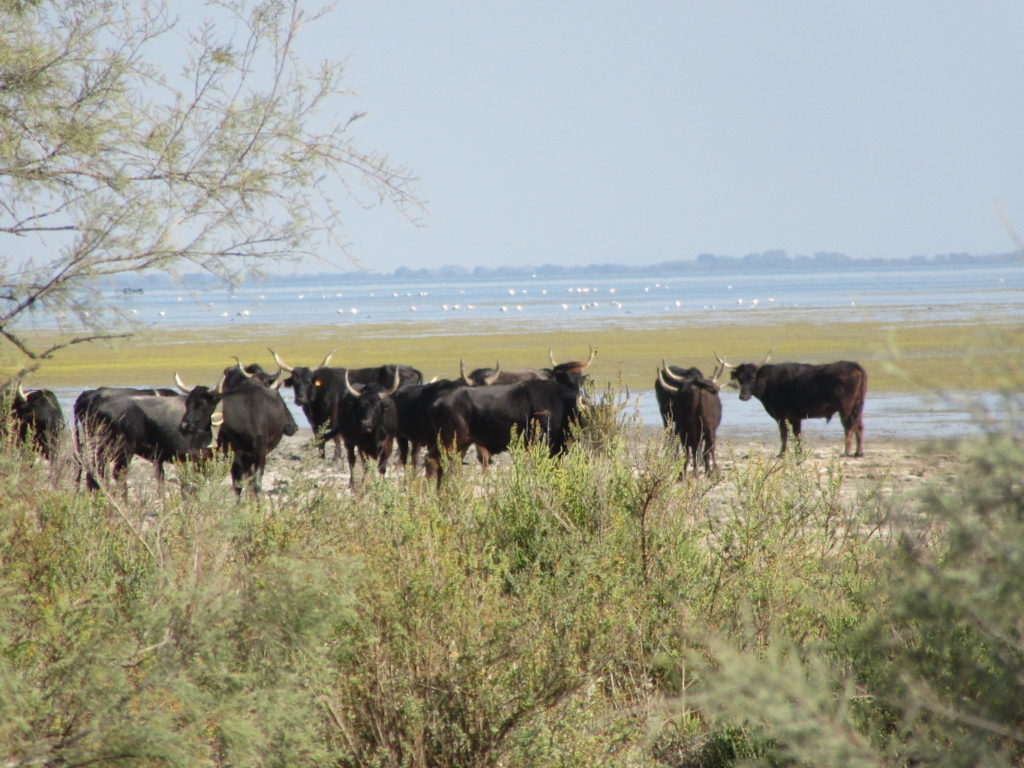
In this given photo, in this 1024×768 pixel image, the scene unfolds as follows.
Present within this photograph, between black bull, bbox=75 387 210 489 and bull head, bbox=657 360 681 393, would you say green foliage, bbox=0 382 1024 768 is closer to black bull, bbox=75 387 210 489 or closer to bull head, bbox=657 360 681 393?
black bull, bbox=75 387 210 489

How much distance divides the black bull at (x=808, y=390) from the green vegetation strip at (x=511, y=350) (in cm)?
708

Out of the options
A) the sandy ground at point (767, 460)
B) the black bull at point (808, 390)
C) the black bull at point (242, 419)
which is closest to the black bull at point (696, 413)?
the sandy ground at point (767, 460)

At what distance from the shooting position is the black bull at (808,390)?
17547mm

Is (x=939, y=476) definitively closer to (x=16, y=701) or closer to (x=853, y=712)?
(x=853, y=712)

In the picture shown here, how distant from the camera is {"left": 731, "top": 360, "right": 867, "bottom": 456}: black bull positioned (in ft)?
57.6

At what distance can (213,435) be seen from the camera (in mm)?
12383

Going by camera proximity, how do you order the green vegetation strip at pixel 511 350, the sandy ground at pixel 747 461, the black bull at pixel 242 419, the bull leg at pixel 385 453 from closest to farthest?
the black bull at pixel 242 419, the sandy ground at pixel 747 461, the bull leg at pixel 385 453, the green vegetation strip at pixel 511 350

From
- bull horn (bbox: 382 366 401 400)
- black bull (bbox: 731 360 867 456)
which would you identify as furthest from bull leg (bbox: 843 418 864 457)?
bull horn (bbox: 382 366 401 400)

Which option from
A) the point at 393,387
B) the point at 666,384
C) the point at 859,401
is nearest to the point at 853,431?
the point at 859,401

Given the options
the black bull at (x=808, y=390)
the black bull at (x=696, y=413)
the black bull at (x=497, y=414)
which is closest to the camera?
the black bull at (x=497, y=414)

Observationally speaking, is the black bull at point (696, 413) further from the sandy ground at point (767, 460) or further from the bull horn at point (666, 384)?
the sandy ground at point (767, 460)

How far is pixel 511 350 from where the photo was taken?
4016 centimetres

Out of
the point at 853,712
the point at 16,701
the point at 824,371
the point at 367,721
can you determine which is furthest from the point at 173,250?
the point at 824,371

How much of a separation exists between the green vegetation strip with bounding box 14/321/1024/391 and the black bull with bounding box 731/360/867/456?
7.08 meters
